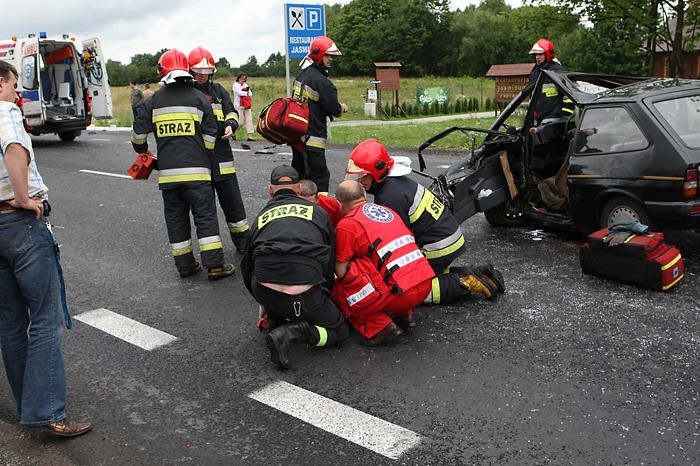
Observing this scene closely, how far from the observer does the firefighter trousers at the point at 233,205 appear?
6637 millimetres

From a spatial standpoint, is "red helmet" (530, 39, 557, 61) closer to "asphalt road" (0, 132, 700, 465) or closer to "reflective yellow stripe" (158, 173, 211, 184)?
"asphalt road" (0, 132, 700, 465)

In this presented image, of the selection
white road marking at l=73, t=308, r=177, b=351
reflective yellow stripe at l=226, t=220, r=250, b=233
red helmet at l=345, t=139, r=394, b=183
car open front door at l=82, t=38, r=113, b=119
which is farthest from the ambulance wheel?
red helmet at l=345, t=139, r=394, b=183

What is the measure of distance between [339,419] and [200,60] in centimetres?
403

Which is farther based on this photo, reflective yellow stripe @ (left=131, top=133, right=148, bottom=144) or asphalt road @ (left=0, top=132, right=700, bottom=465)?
reflective yellow stripe @ (left=131, top=133, right=148, bottom=144)

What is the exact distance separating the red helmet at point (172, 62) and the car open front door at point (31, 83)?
12.0 m

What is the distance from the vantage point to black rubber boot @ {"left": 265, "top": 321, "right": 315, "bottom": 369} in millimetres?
4129

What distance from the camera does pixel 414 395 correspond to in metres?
3.81

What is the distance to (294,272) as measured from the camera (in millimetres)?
4207

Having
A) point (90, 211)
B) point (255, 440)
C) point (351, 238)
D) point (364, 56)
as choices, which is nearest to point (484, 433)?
point (255, 440)

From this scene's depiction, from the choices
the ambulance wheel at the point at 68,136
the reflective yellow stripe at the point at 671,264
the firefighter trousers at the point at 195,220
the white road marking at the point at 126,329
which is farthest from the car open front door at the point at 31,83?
the reflective yellow stripe at the point at 671,264

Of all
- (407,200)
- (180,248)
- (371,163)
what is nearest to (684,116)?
(407,200)

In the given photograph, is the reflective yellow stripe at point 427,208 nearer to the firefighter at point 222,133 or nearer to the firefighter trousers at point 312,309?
the firefighter trousers at point 312,309

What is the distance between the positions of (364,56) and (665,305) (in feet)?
309

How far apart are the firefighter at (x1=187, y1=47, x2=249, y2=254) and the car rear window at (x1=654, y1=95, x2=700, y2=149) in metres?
3.88
